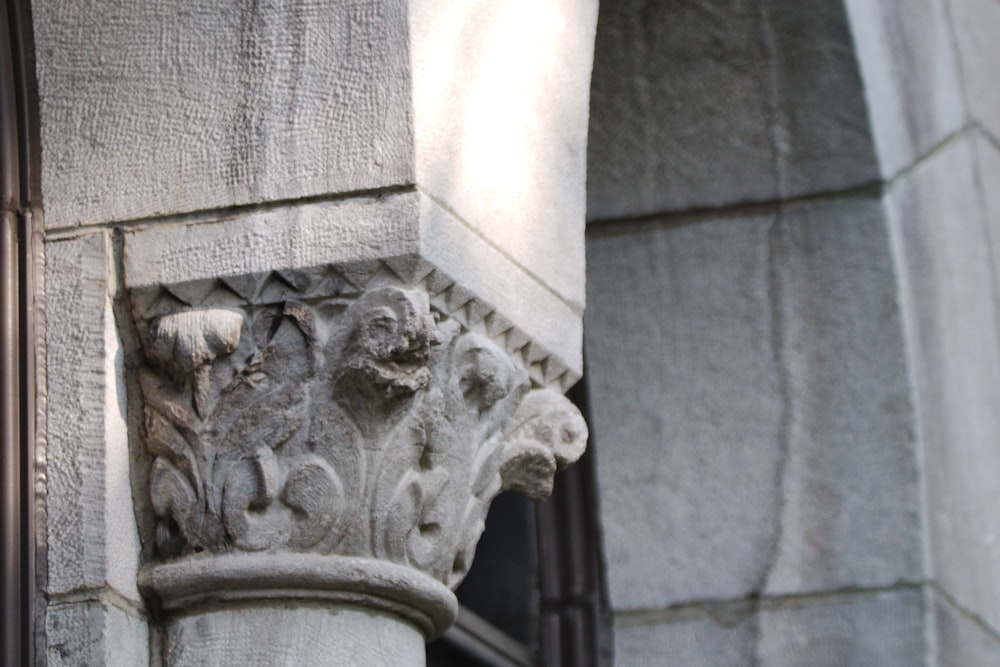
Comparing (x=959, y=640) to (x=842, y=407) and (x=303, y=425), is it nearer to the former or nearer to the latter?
(x=842, y=407)

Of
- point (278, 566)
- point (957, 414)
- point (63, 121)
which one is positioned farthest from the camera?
point (957, 414)

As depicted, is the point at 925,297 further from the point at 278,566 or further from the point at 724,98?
the point at 278,566

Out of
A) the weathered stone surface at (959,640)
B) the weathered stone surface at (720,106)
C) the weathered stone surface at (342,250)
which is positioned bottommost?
the weathered stone surface at (959,640)

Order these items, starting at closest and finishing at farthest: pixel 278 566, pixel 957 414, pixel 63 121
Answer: pixel 278 566, pixel 63 121, pixel 957 414

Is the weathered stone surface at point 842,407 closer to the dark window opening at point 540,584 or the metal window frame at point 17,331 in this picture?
the dark window opening at point 540,584

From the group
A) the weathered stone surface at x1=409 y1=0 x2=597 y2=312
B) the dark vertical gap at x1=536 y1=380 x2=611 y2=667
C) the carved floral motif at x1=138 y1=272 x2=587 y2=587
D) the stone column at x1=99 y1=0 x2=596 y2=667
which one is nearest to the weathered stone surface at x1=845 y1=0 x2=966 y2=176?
the dark vertical gap at x1=536 y1=380 x2=611 y2=667

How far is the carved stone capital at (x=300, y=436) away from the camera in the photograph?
7.18 ft

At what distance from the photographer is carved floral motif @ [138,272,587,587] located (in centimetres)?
220

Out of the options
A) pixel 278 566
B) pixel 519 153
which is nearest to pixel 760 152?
pixel 519 153

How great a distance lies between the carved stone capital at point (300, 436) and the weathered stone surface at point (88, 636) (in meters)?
0.07

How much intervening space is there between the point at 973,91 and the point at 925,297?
46cm

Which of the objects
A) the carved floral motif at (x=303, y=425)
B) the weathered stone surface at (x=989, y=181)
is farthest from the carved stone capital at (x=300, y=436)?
the weathered stone surface at (x=989, y=181)

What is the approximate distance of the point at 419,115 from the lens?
2250 mm

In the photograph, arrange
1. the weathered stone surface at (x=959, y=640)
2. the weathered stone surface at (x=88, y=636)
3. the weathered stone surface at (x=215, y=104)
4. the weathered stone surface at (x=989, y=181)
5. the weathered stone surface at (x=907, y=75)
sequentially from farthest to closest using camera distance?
the weathered stone surface at (x=989, y=181)
the weathered stone surface at (x=907, y=75)
the weathered stone surface at (x=959, y=640)
the weathered stone surface at (x=215, y=104)
the weathered stone surface at (x=88, y=636)
